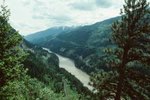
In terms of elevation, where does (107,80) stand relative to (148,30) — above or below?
below

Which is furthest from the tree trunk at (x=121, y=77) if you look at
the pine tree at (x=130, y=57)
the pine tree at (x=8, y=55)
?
the pine tree at (x=8, y=55)

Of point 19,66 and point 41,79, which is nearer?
point 19,66

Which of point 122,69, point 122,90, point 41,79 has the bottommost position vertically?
point 41,79

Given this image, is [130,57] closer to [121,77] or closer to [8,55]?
[121,77]

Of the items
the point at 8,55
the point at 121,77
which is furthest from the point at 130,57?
the point at 8,55

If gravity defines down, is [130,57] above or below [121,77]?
above

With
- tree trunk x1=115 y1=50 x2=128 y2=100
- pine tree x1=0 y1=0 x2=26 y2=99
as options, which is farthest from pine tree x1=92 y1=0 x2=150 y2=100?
pine tree x1=0 y1=0 x2=26 y2=99

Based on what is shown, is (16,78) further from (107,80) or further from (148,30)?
(148,30)

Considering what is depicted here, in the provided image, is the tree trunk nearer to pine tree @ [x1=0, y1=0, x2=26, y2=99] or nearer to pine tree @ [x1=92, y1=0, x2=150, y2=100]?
pine tree @ [x1=92, y1=0, x2=150, y2=100]

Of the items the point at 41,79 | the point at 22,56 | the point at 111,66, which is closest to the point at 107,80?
the point at 111,66
